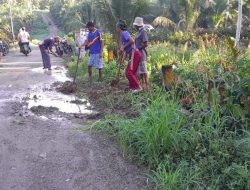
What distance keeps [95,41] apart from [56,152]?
517 centimetres

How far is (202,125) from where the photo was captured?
4.62 metres

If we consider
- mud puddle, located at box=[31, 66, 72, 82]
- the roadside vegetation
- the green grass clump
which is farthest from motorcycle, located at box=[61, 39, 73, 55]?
the green grass clump

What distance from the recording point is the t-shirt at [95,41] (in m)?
9.50

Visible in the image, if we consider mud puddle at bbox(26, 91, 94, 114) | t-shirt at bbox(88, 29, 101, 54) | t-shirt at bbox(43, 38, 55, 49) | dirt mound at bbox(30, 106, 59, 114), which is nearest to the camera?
dirt mound at bbox(30, 106, 59, 114)

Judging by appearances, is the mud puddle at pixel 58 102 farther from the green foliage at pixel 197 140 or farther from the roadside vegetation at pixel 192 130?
the green foliage at pixel 197 140

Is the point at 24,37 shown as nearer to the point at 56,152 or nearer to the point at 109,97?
the point at 109,97

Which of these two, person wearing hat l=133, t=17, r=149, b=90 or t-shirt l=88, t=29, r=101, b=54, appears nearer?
person wearing hat l=133, t=17, r=149, b=90

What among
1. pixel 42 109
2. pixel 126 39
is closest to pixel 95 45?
pixel 126 39

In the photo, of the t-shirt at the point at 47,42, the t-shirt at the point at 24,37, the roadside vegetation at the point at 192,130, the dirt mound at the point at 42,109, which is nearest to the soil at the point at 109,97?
the roadside vegetation at the point at 192,130

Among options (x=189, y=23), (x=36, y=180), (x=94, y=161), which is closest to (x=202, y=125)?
(x=94, y=161)

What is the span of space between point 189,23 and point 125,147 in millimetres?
18697

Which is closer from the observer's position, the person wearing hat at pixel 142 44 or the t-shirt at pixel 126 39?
the person wearing hat at pixel 142 44

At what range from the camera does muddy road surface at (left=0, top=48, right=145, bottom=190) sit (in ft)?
13.3

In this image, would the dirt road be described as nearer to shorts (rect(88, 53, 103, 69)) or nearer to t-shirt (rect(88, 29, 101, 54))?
shorts (rect(88, 53, 103, 69))
